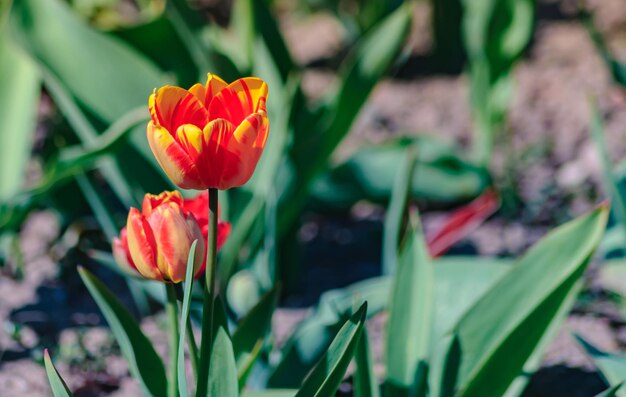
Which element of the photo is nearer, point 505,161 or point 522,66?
point 505,161

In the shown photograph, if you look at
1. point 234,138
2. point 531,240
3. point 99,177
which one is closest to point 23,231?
point 99,177

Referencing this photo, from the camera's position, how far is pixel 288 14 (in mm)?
3543

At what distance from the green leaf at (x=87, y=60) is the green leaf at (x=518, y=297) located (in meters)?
0.70

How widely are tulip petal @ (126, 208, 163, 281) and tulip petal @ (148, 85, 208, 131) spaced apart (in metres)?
0.10

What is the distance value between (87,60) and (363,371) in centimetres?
79

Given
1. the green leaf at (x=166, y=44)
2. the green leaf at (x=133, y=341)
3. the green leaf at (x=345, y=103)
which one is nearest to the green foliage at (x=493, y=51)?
the green leaf at (x=345, y=103)

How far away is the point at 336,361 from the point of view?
3.21ft

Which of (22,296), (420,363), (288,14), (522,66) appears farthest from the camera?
(288,14)

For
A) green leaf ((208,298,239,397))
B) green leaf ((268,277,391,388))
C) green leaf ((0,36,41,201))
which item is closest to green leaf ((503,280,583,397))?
green leaf ((268,277,391,388))

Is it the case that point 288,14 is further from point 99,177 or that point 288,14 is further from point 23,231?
Answer: point 23,231

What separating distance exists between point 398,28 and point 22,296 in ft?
2.95

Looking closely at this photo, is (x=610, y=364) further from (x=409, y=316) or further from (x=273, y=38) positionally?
(x=273, y=38)

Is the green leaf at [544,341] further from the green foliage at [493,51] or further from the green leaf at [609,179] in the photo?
the green foliage at [493,51]

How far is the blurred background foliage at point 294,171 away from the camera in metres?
1.22
